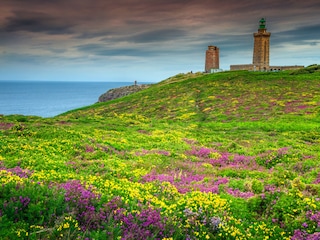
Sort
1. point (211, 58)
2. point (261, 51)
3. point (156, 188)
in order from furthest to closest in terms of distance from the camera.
→ point (211, 58), point (261, 51), point (156, 188)

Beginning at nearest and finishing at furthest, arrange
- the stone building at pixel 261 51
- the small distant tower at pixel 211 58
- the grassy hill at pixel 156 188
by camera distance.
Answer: the grassy hill at pixel 156 188, the stone building at pixel 261 51, the small distant tower at pixel 211 58

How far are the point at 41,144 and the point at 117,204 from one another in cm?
1248

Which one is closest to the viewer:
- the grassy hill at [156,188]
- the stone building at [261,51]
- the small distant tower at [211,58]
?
the grassy hill at [156,188]

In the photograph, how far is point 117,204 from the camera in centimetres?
1012

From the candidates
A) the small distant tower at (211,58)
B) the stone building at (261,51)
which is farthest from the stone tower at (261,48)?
the small distant tower at (211,58)

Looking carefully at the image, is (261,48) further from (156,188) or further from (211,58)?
(156,188)

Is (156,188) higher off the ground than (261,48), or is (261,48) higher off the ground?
(261,48)

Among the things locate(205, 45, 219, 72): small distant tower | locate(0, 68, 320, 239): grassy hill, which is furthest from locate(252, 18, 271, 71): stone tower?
locate(0, 68, 320, 239): grassy hill

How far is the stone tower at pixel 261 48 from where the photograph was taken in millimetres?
129625

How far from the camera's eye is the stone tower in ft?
425

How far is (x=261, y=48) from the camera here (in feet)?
426

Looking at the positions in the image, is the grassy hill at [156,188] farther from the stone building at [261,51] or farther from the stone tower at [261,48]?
the stone tower at [261,48]

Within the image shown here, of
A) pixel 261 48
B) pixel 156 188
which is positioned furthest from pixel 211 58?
pixel 156 188

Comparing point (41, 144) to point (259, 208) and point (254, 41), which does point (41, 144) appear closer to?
point (259, 208)
